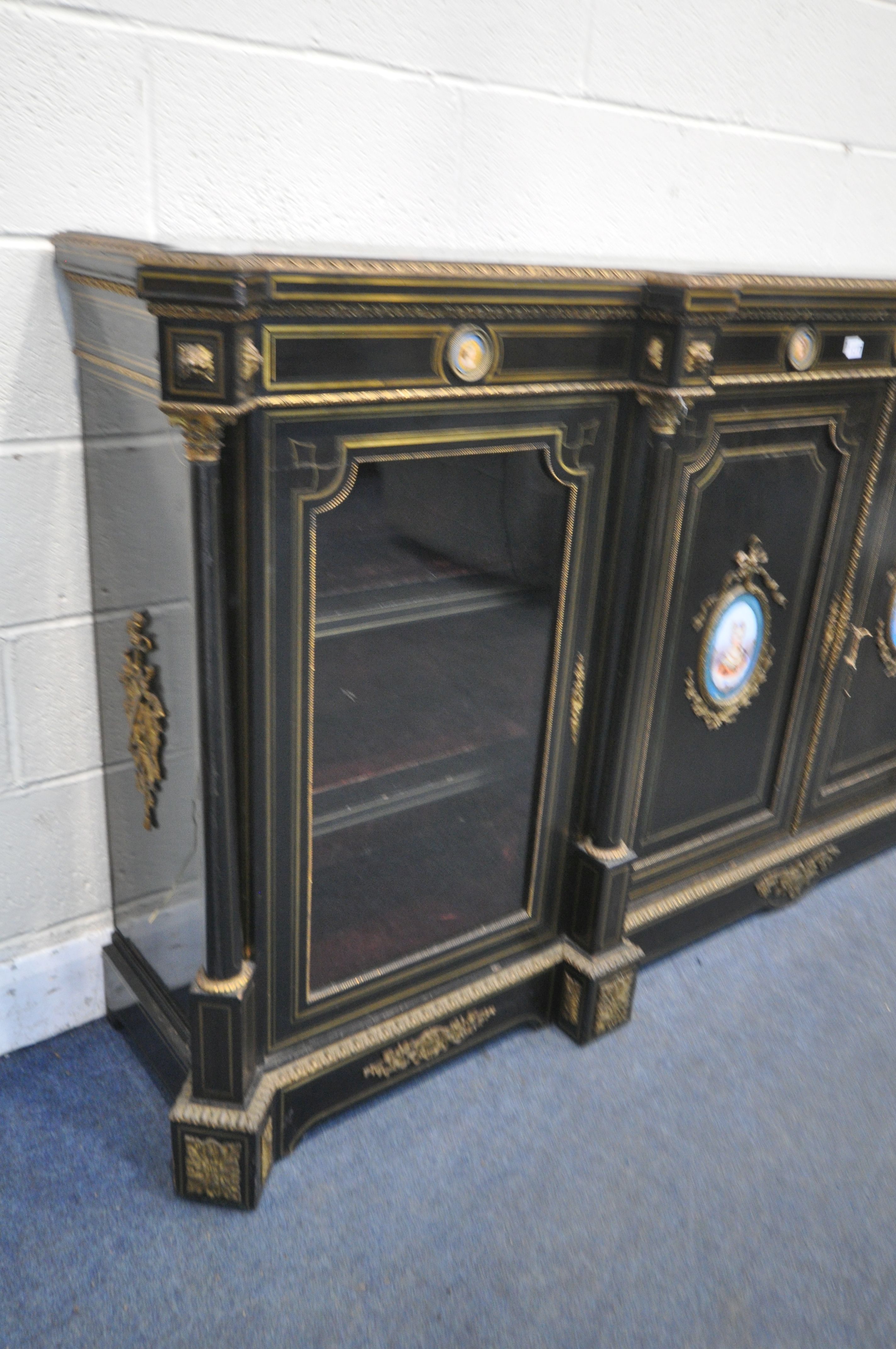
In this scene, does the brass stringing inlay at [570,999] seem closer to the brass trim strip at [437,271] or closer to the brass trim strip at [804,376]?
the brass trim strip at [804,376]

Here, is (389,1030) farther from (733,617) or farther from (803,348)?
(803,348)

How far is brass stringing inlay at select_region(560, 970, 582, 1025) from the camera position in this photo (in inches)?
68.5

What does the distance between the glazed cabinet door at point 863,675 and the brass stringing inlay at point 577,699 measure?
59 cm

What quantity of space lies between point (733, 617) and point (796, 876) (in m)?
0.64

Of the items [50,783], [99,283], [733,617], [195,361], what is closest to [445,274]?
[195,361]

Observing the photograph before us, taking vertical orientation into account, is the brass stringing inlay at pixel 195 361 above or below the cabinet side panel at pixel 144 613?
above

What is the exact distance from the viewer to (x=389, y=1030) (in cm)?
155

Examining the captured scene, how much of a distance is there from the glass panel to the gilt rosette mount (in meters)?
0.33

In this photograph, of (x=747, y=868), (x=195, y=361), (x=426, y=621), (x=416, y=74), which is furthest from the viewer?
(x=747, y=868)

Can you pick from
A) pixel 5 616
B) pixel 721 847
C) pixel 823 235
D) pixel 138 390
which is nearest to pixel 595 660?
pixel 721 847

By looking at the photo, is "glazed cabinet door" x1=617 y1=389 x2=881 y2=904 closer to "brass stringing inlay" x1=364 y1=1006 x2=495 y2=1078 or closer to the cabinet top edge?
the cabinet top edge

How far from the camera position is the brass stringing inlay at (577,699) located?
159 centimetres

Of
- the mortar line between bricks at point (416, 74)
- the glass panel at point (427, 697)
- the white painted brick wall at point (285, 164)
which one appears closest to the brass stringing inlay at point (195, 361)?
the glass panel at point (427, 697)

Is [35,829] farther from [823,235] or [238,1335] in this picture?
[823,235]
